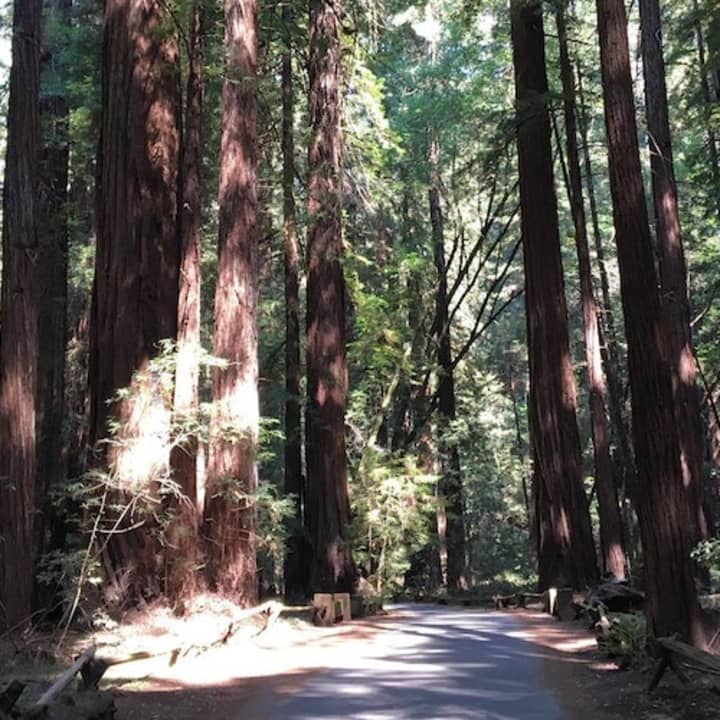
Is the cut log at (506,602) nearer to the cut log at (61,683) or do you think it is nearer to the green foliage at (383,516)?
the green foliage at (383,516)

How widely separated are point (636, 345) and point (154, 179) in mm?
8722

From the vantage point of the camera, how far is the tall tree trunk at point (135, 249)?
12.8m

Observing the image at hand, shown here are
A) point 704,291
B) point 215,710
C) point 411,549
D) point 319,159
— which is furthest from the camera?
point 704,291

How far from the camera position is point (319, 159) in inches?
766

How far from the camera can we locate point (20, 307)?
11.9 meters

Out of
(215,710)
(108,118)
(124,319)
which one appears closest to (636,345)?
(215,710)

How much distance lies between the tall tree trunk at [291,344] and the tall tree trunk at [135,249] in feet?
21.6

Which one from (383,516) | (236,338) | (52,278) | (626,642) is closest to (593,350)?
(383,516)

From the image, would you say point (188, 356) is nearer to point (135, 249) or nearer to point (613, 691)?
point (135, 249)

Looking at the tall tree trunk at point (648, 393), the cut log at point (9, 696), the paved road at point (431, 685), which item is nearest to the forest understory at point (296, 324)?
the tall tree trunk at point (648, 393)

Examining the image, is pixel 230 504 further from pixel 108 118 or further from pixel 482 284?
pixel 482 284

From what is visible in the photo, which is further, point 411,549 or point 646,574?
point 411,549

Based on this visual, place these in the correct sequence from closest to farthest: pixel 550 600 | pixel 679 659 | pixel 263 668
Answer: pixel 679 659, pixel 263 668, pixel 550 600

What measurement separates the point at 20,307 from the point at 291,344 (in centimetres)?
1185
